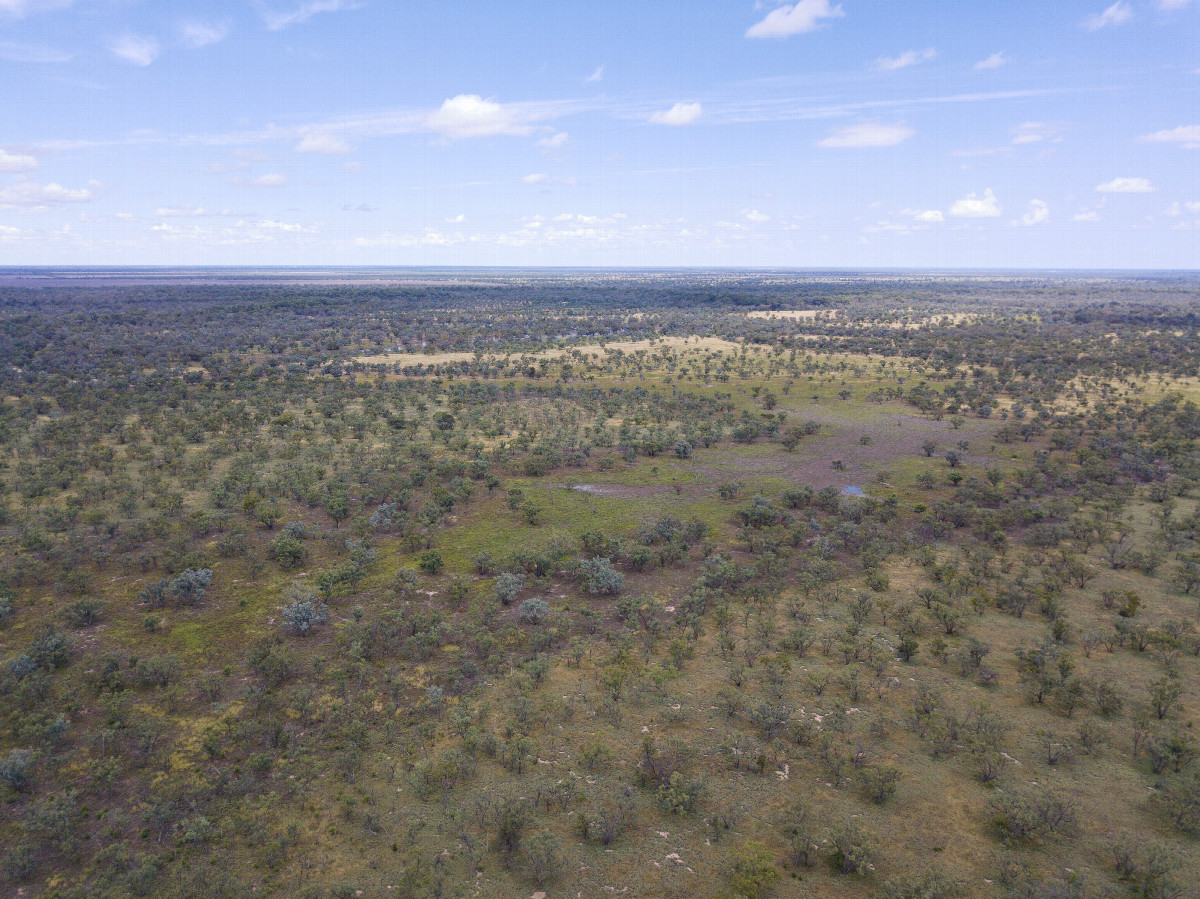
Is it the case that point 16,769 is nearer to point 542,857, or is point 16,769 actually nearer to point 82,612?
point 82,612

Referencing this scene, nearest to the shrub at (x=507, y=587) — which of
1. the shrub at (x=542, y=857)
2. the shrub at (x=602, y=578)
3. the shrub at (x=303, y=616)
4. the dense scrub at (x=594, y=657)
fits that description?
the dense scrub at (x=594, y=657)

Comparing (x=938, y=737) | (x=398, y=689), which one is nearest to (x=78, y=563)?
(x=398, y=689)

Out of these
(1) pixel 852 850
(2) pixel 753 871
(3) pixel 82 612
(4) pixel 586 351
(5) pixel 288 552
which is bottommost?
(2) pixel 753 871

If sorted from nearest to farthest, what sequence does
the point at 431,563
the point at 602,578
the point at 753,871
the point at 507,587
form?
the point at 753,871 < the point at 507,587 < the point at 602,578 < the point at 431,563

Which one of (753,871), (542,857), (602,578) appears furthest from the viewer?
(602,578)

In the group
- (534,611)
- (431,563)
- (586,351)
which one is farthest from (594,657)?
(586,351)

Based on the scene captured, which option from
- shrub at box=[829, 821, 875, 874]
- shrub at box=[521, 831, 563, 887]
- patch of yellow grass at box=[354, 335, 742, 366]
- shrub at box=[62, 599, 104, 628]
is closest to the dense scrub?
shrub at box=[829, 821, 875, 874]

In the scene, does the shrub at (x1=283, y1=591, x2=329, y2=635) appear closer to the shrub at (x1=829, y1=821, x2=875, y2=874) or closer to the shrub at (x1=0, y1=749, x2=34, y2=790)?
the shrub at (x1=0, y1=749, x2=34, y2=790)

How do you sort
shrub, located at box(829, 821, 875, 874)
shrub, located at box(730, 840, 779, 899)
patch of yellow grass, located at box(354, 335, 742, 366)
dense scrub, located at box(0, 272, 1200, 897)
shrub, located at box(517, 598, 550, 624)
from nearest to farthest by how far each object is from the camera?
shrub, located at box(730, 840, 779, 899) < shrub, located at box(829, 821, 875, 874) < dense scrub, located at box(0, 272, 1200, 897) < shrub, located at box(517, 598, 550, 624) < patch of yellow grass, located at box(354, 335, 742, 366)

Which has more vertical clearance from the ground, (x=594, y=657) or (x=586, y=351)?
(x=586, y=351)

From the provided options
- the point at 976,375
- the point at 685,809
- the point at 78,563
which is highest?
the point at 976,375

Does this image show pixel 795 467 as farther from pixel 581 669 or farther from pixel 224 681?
pixel 224 681
